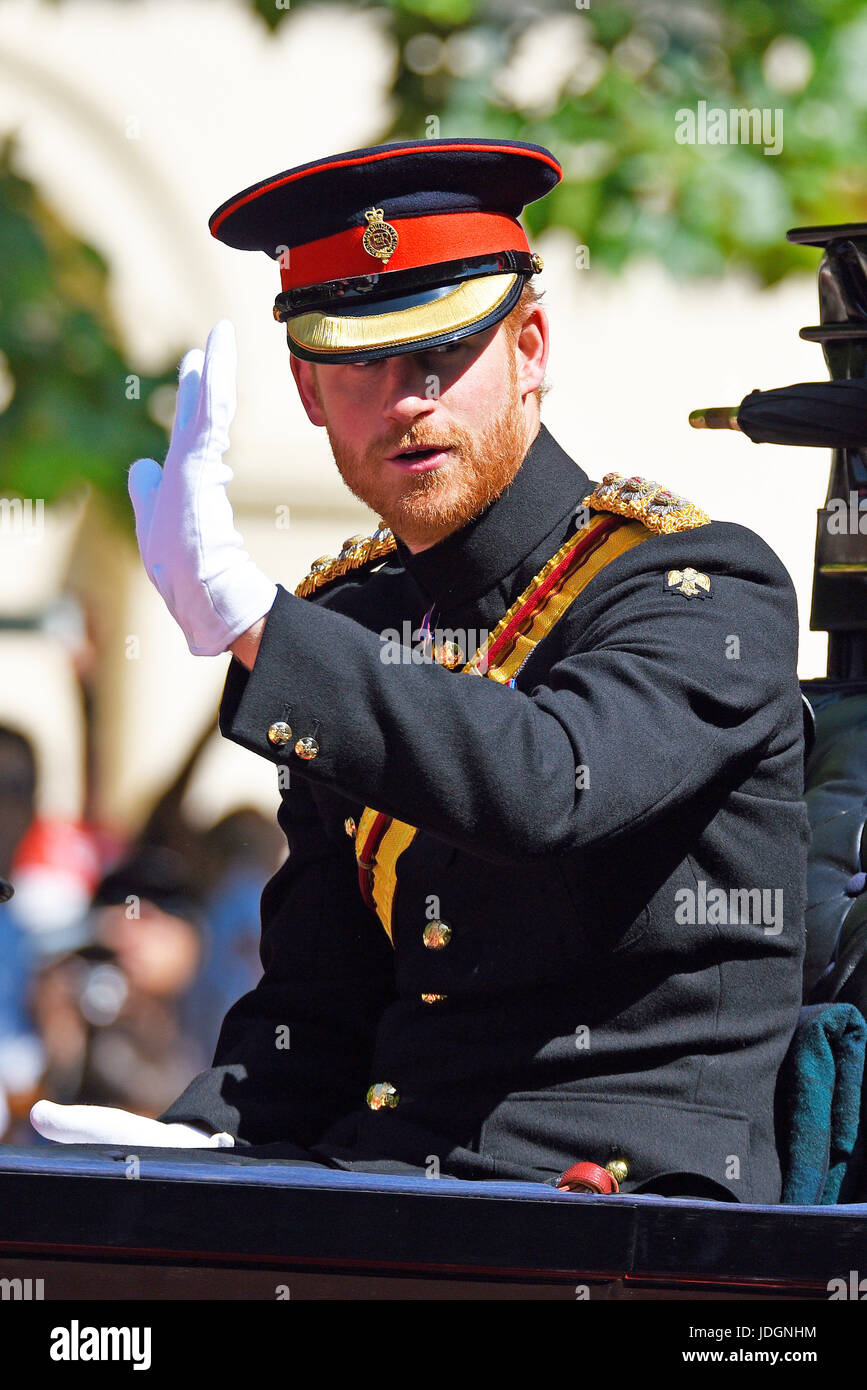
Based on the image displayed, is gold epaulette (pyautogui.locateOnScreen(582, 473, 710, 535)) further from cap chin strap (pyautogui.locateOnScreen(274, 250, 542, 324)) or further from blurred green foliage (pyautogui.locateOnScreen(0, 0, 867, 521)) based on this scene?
blurred green foliage (pyautogui.locateOnScreen(0, 0, 867, 521))

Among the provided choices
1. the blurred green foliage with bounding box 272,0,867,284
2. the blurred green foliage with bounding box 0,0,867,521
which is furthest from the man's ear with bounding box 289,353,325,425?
the blurred green foliage with bounding box 272,0,867,284

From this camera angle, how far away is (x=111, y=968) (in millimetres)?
5238

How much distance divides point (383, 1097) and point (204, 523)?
2.59ft

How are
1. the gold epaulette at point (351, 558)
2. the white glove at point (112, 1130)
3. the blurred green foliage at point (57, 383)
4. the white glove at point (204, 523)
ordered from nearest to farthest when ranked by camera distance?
the white glove at point (204, 523), the white glove at point (112, 1130), the gold epaulette at point (351, 558), the blurred green foliage at point (57, 383)

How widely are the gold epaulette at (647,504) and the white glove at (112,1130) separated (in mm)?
849

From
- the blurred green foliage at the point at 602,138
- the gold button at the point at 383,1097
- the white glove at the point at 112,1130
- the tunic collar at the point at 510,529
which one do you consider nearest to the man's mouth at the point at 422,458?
the tunic collar at the point at 510,529

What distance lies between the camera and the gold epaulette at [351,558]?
272 centimetres

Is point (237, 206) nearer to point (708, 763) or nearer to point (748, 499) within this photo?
point (708, 763)

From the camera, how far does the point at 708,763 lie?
199 centimetres

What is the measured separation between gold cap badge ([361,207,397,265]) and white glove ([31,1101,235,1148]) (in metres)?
1.00

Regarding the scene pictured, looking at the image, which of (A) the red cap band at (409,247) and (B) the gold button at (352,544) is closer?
(A) the red cap band at (409,247)

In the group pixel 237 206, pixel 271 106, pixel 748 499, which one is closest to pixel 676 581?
pixel 237 206

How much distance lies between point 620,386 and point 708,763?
3567 millimetres

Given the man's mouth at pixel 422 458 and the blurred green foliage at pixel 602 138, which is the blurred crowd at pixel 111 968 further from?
the man's mouth at pixel 422 458
